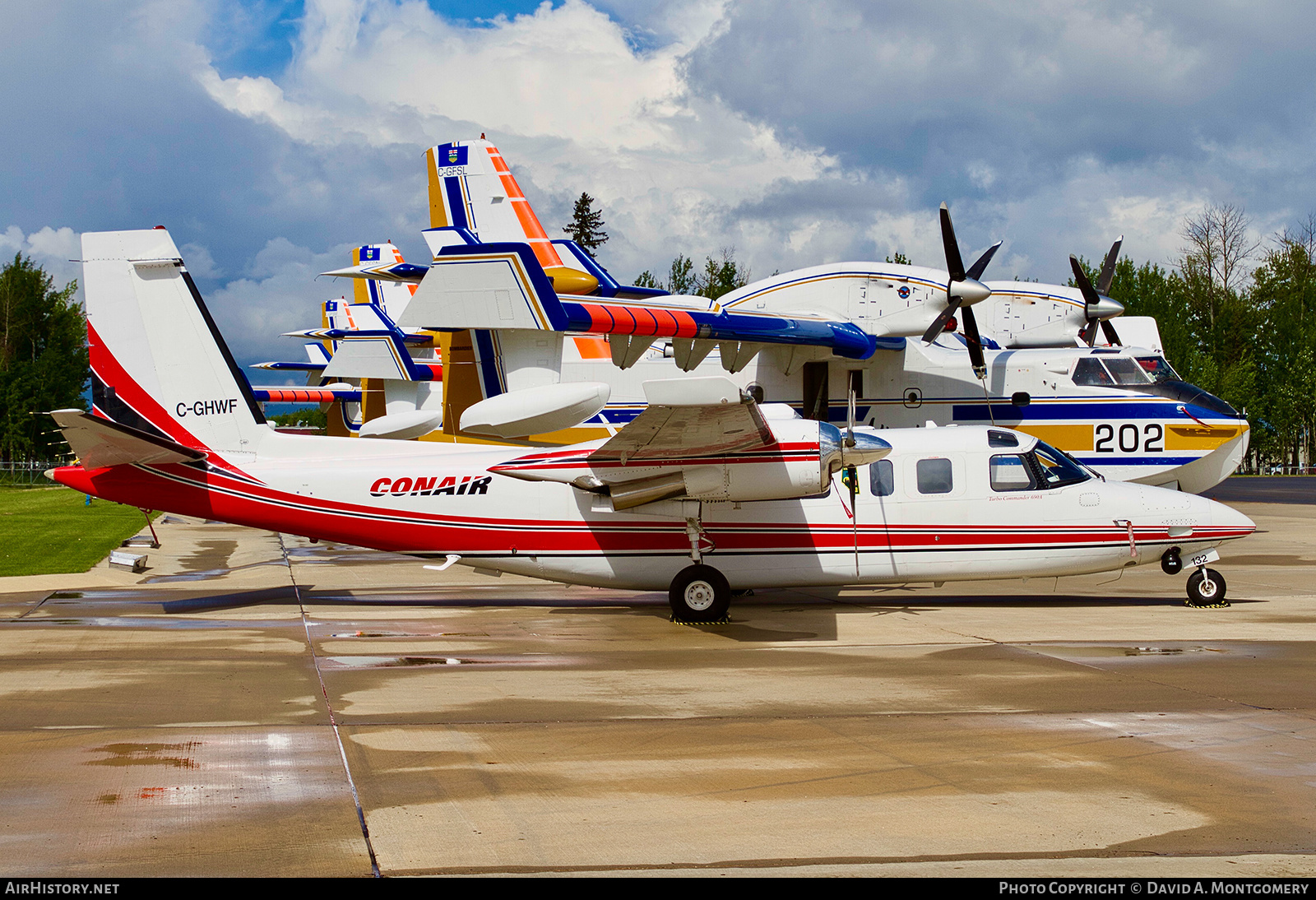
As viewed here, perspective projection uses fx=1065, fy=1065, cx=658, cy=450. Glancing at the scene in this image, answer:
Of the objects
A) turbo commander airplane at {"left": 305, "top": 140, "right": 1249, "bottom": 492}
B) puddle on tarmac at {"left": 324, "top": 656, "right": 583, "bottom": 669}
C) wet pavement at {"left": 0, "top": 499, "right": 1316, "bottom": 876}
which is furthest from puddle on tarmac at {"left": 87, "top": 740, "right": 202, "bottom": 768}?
turbo commander airplane at {"left": 305, "top": 140, "right": 1249, "bottom": 492}

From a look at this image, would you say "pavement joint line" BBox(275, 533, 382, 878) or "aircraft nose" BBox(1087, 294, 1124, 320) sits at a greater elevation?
"aircraft nose" BBox(1087, 294, 1124, 320)

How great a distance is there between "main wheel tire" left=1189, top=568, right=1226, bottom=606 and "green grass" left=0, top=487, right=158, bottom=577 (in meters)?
19.0

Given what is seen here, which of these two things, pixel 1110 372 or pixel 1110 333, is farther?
pixel 1110 333

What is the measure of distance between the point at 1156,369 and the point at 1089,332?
4.95 m

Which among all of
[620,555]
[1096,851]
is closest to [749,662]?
[620,555]

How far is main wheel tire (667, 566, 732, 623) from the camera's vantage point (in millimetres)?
13773

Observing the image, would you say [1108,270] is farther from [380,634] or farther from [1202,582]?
[380,634]

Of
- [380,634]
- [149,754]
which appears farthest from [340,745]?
[380,634]

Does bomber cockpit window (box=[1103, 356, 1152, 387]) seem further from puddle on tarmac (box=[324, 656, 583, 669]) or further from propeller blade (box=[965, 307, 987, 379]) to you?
puddle on tarmac (box=[324, 656, 583, 669])

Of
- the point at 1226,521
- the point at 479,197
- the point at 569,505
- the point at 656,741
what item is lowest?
the point at 656,741

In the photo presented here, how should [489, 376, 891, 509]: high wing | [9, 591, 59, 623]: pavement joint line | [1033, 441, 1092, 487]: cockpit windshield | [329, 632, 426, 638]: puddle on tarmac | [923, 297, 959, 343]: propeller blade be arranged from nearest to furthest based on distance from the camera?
[329, 632, 426, 638]: puddle on tarmac
[489, 376, 891, 509]: high wing
[9, 591, 59, 623]: pavement joint line
[1033, 441, 1092, 487]: cockpit windshield
[923, 297, 959, 343]: propeller blade

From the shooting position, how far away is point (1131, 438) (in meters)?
19.9

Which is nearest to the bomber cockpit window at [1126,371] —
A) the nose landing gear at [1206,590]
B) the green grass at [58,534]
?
the nose landing gear at [1206,590]

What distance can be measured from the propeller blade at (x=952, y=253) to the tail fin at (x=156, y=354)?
13.5m
